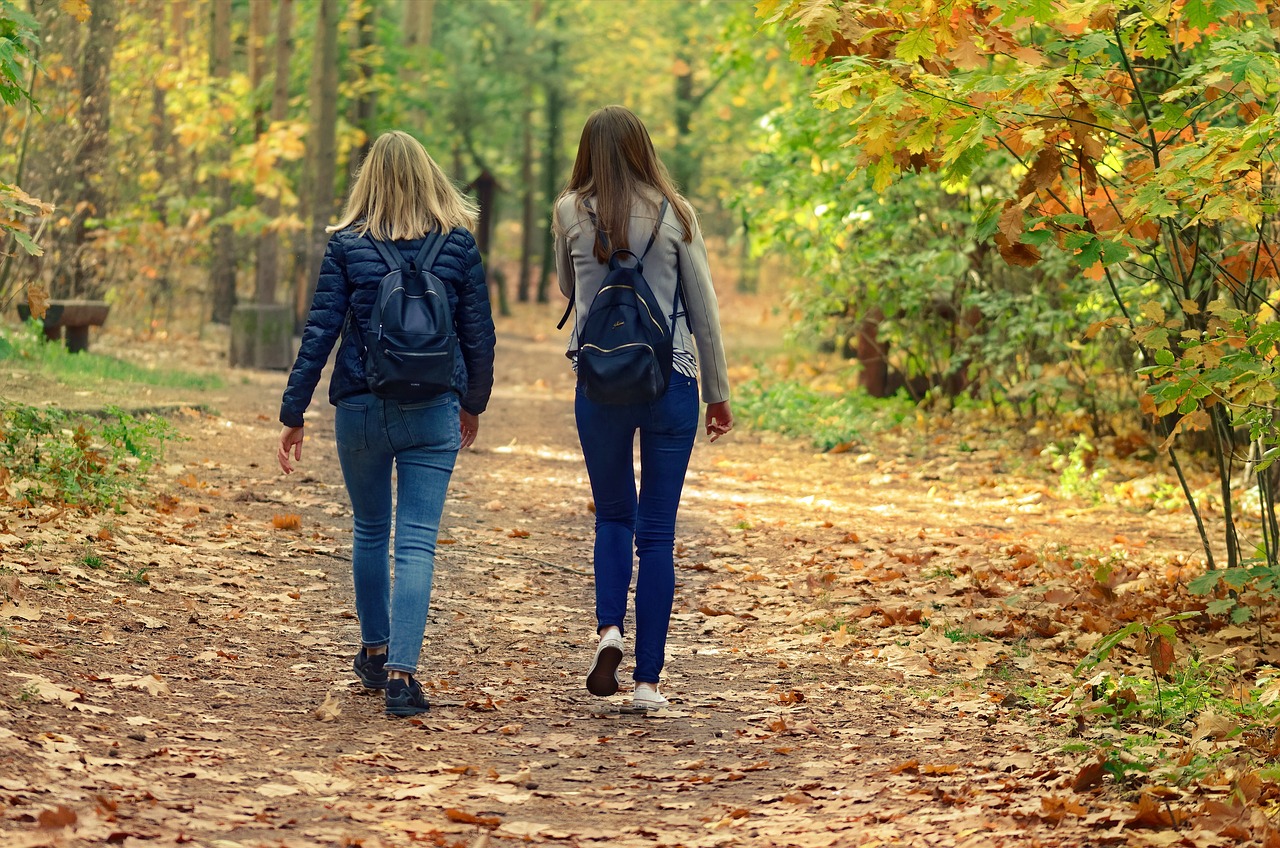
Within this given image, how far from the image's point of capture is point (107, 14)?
47.5 ft

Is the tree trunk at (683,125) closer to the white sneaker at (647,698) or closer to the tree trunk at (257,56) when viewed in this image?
the tree trunk at (257,56)

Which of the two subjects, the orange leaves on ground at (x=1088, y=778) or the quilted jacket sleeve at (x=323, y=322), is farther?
the quilted jacket sleeve at (x=323, y=322)

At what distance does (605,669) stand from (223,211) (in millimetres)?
15814

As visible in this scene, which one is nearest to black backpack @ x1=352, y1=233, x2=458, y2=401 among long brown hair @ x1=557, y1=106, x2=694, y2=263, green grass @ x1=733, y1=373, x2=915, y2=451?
long brown hair @ x1=557, y1=106, x2=694, y2=263

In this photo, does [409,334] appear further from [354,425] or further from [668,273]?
[668,273]

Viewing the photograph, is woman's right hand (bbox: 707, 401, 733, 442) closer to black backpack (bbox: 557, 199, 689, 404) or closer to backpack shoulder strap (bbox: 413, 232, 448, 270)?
black backpack (bbox: 557, 199, 689, 404)

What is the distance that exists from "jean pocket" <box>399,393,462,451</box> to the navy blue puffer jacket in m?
0.08

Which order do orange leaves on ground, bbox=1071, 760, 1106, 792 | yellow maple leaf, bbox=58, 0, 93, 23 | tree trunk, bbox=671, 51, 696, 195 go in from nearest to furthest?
orange leaves on ground, bbox=1071, 760, 1106, 792 < yellow maple leaf, bbox=58, 0, 93, 23 < tree trunk, bbox=671, 51, 696, 195

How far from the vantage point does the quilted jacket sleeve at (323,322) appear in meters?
4.59

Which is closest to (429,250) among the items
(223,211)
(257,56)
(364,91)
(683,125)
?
(223,211)

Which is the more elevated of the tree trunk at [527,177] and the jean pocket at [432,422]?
the tree trunk at [527,177]

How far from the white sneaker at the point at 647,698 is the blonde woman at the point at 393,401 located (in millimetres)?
780

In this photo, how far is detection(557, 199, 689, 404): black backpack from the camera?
4.55m

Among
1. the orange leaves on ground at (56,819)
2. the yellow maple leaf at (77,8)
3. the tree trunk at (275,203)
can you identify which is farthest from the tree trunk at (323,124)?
the orange leaves on ground at (56,819)
